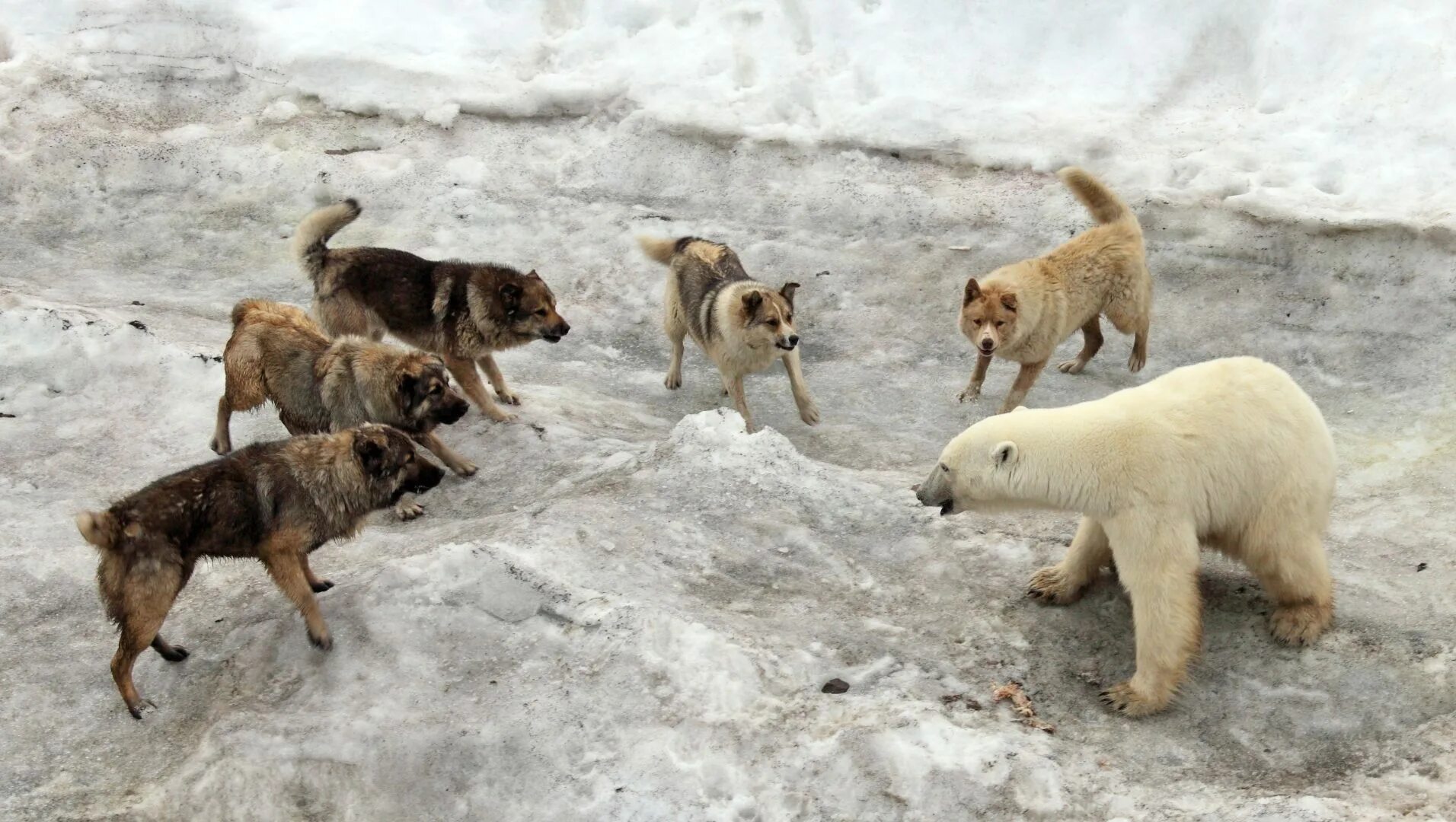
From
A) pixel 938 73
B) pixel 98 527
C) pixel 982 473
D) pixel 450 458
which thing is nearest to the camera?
pixel 98 527

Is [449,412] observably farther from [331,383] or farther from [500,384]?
[500,384]

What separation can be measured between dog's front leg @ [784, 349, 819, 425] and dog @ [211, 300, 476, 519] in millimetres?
2575

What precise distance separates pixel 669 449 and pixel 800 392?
82.2 inches

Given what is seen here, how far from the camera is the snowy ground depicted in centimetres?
473

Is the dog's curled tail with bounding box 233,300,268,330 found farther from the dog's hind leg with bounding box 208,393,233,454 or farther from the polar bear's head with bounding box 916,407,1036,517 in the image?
the polar bear's head with bounding box 916,407,1036,517

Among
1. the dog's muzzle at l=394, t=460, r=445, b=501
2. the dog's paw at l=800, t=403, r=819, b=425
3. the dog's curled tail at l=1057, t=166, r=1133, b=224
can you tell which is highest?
the dog's curled tail at l=1057, t=166, r=1133, b=224

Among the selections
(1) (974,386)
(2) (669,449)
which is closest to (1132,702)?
(2) (669,449)

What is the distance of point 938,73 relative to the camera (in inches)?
471

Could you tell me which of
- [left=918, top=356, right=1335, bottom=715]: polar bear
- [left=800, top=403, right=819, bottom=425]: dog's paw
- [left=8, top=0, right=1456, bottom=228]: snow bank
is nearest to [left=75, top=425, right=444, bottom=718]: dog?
[left=918, top=356, right=1335, bottom=715]: polar bear

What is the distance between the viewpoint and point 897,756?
4.52 metres

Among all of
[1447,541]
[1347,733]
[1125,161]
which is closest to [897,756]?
[1347,733]

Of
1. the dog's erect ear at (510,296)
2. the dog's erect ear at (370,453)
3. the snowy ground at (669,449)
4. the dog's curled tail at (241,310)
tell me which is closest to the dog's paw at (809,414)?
the snowy ground at (669,449)

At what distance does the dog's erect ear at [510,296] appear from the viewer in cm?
855

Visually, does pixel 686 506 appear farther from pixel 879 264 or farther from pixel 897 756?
pixel 879 264
